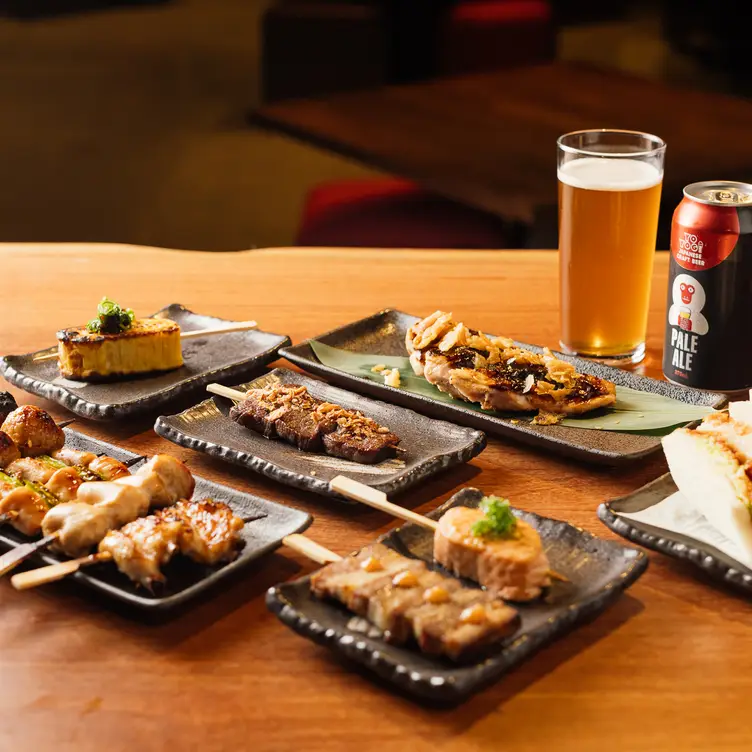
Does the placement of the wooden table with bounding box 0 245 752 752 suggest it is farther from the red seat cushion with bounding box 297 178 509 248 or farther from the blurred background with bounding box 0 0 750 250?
the blurred background with bounding box 0 0 750 250

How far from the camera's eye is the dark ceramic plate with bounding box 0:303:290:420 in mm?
2213

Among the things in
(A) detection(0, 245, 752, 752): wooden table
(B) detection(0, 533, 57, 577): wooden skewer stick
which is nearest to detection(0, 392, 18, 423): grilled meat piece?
(A) detection(0, 245, 752, 752): wooden table

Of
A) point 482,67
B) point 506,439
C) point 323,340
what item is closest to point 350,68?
point 482,67

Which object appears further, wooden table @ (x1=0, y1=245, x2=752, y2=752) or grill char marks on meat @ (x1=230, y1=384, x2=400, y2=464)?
grill char marks on meat @ (x1=230, y1=384, x2=400, y2=464)

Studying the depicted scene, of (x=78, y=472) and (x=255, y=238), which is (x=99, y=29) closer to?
(x=255, y=238)

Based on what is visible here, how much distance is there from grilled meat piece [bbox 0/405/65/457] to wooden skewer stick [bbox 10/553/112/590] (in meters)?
0.38

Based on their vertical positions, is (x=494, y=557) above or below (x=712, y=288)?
below

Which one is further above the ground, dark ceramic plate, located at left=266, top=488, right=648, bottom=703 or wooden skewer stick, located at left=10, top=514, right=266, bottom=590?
wooden skewer stick, located at left=10, top=514, right=266, bottom=590

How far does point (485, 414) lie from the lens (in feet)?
7.08

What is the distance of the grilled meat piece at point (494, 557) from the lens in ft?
4.92

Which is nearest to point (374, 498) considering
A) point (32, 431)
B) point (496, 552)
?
point (496, 552)

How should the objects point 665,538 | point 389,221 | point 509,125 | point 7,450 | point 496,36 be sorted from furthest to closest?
1. point 496,36
2. point 509,125
3. point 389,221
4. point 7,450
5. point 665,538

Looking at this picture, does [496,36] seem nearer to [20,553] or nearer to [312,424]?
[312,424]

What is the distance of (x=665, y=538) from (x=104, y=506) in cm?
85
